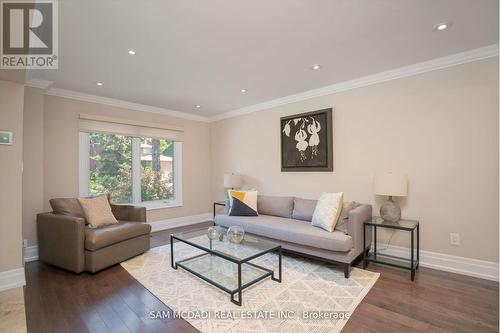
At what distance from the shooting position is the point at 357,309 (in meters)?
2.04

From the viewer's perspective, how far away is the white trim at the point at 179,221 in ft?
15.6

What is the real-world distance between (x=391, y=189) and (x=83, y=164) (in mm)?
4600

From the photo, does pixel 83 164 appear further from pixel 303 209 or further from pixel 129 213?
pixel 303 209

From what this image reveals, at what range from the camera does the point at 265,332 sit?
69.6 inches

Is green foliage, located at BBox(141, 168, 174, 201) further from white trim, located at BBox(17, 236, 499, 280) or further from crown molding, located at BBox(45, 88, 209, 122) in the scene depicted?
white trim, located at BBox(17, 236, 499, 280)

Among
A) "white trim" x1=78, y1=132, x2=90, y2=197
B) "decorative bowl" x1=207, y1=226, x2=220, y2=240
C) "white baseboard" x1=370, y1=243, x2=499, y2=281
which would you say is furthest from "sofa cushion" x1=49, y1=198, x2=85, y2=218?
"white baseboard" x1=370, y1=243, x2=499, y2=281

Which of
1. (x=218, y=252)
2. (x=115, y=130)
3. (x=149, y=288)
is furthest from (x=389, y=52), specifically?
(x=115, y=130)

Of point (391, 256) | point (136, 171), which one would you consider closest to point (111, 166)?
point (136, 171)

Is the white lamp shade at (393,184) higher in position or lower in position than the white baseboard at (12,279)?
higher

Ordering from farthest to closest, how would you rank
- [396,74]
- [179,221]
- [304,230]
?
[179,221], [396,74], [304,230]

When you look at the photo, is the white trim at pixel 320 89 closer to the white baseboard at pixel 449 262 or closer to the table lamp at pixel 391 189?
the table lamp at pixel 391 189

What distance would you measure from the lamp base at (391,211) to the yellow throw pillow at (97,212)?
142 inches

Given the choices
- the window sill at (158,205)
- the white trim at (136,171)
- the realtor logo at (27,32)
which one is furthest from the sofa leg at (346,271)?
the white trim at (136,171)

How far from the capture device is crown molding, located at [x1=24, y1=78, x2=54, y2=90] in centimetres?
324
